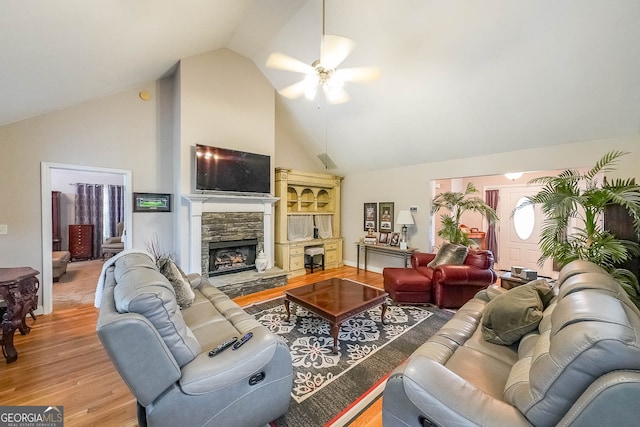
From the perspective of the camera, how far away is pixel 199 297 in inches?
108

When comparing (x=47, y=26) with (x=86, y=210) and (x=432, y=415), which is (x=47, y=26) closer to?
(x=432, y=415)

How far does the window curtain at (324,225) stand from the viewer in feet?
20.0

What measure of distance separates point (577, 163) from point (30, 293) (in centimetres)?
667

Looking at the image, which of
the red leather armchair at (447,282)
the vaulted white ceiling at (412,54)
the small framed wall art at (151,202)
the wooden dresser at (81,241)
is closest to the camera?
the vaulted white ceiling at (412,54)

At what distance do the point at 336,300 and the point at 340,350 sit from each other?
0.50 m

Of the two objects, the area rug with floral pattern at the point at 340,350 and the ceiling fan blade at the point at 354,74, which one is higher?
the ceiling fan blade at the point at 354,74

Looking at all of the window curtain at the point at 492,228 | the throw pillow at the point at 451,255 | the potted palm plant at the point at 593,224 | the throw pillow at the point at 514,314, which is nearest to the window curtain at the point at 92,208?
the throw pillow at the point at 451,255

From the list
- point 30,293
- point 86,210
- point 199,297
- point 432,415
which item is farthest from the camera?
point 86,210

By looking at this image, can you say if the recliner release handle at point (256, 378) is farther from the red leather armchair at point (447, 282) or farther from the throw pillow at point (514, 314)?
the red leather armchair at point (447, 282)

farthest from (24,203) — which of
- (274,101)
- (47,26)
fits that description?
(274,101)

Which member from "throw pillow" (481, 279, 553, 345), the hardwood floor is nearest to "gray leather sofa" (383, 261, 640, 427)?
"throw pillow" (481, 279, 553, 345)

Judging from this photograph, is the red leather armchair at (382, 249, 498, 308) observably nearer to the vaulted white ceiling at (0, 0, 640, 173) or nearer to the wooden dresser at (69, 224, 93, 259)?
the vaulted white ceiling at (0, 0, 640, 173)

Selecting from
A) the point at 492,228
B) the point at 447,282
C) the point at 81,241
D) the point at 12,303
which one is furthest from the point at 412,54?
the point at 81,241

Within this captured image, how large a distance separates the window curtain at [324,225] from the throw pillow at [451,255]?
2.74 m
